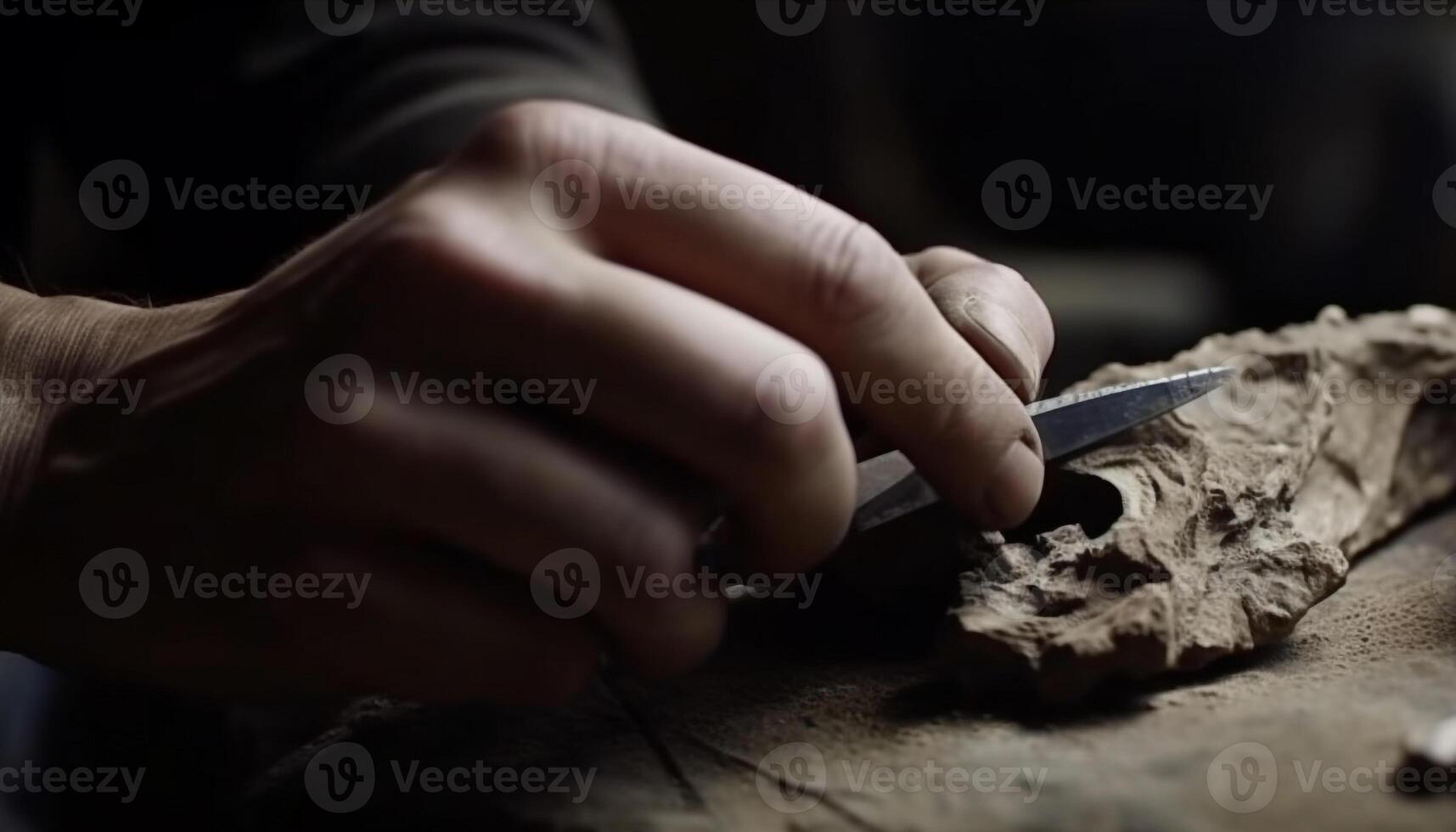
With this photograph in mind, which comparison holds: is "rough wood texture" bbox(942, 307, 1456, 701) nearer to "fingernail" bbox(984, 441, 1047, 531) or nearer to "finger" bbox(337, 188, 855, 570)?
"fingernail" bbox(984, 441, 1047, 531)

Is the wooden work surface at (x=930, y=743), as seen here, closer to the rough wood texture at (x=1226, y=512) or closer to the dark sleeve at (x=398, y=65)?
the rough wood texture at (x=1226, y=512)

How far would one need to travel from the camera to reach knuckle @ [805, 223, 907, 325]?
750 millimetres

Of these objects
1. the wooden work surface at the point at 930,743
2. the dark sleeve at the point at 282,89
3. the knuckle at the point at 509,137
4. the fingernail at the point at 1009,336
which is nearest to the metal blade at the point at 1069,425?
the fingernail at the point at 1009,336

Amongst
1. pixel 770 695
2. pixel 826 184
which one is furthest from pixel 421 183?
pixel 826 184

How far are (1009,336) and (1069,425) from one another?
0.09 m

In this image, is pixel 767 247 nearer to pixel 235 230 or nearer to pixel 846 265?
pixel 846 265

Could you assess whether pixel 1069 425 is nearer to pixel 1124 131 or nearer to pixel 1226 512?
pixel 1226 512

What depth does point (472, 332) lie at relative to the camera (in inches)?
27.7

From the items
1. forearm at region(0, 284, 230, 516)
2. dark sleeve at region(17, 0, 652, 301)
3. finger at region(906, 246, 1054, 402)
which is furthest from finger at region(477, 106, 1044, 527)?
dark sleeve at region(17, 0, 652, 301)

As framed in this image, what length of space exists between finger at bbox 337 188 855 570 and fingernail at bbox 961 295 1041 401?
0.26m

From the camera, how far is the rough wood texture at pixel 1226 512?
0.79 metres

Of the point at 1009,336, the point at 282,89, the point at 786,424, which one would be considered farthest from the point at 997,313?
the point at 282,89

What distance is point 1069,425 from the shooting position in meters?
0.91

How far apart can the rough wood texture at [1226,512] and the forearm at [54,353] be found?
2.15 ft
